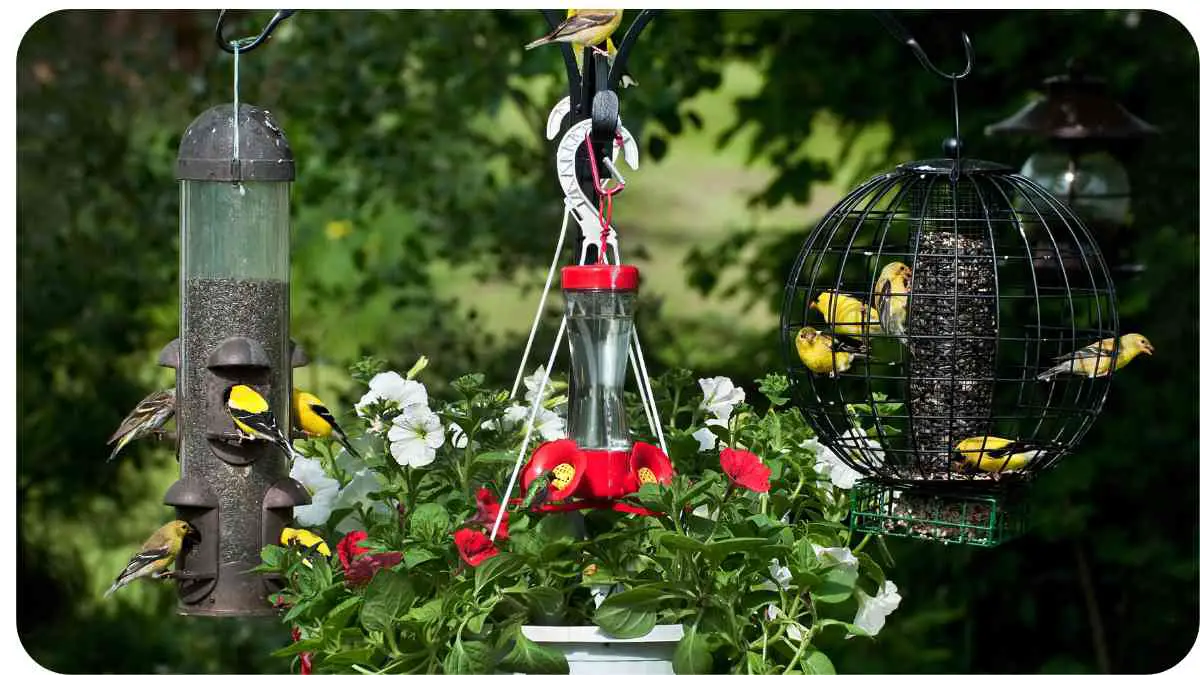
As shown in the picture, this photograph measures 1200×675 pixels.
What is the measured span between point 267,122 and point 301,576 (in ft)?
2.72

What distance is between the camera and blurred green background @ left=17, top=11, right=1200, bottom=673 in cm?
551

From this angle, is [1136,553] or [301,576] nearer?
[301,576]

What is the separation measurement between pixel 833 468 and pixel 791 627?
1.48ft

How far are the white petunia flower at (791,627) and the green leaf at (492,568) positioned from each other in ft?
1.37

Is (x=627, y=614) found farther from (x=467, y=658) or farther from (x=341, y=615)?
(x=341, y=615)

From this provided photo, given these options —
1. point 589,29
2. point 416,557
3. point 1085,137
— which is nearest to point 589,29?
point 589,29

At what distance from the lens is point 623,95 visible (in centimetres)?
546

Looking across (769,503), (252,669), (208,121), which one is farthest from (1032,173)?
(252,669)

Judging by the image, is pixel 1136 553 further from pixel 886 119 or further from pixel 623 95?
pixel 623 95

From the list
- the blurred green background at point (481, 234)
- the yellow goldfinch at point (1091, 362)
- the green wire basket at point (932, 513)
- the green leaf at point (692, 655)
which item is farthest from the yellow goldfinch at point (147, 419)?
the blurred green background at point (481, 234)

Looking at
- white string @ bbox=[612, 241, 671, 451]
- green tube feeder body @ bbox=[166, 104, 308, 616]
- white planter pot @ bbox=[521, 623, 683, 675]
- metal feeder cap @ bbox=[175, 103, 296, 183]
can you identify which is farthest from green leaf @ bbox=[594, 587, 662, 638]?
metal feeder cap @ bbox=[175, 103, 296, 183]

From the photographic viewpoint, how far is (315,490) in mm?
2777

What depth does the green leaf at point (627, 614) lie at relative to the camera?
2.34 metres

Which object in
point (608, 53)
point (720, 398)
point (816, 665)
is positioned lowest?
point (816, 665)
